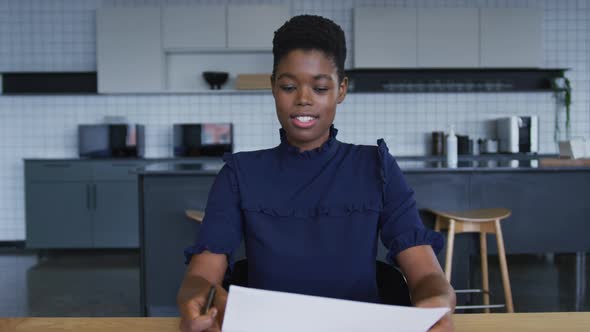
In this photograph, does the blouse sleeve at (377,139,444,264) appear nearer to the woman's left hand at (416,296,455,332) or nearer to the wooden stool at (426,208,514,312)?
the woman's left hand at (416,296,455,332)

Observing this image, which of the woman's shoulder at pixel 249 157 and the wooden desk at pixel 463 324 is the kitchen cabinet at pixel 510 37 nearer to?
the woman's shoulder at pixel 249 157

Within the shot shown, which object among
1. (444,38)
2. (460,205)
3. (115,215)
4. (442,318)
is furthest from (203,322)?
(444,38)

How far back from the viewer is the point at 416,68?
5.58 m

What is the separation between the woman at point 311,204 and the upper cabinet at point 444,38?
449 centimetres

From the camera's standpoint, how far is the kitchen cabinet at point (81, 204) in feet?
17.5

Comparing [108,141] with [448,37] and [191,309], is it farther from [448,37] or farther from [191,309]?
[191,309]

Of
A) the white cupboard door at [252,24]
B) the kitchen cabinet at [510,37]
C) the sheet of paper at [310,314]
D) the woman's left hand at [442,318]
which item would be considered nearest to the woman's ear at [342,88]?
the woman's left hand at [442,318]

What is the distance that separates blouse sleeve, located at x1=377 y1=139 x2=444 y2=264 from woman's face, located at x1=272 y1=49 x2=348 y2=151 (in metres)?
0.16

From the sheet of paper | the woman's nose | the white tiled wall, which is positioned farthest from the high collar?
the white tiled wall

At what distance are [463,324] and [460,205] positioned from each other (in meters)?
2.54

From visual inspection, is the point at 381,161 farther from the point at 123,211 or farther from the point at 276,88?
the point at 123,211

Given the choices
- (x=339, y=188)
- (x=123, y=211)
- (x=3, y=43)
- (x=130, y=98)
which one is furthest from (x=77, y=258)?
(x=339, y=188)

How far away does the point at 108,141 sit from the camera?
556 cm

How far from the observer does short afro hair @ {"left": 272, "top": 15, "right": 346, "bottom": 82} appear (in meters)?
1.07
